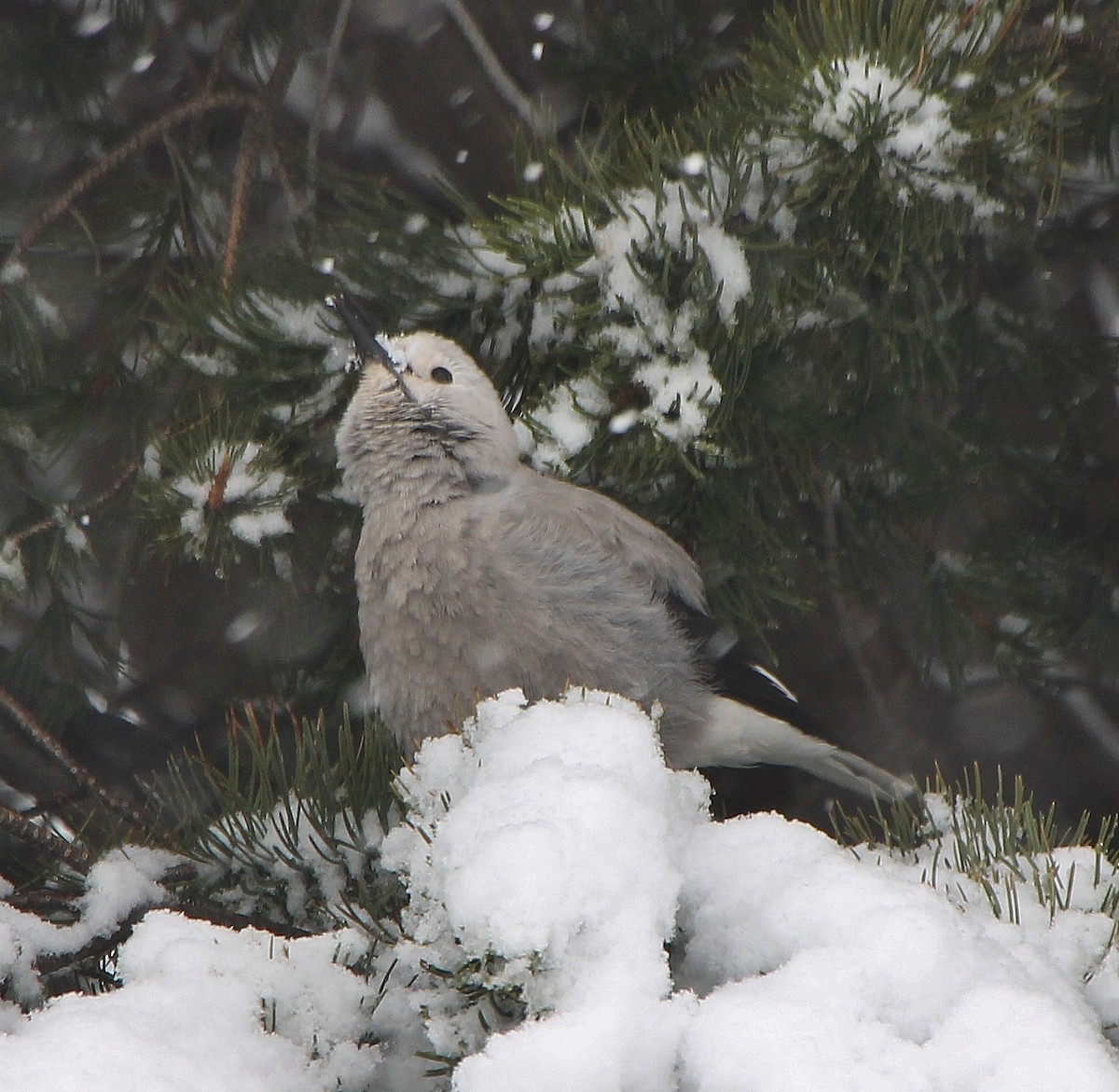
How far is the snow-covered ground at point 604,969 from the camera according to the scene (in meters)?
0.76

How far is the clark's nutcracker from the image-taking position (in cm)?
163

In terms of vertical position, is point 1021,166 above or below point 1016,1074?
above

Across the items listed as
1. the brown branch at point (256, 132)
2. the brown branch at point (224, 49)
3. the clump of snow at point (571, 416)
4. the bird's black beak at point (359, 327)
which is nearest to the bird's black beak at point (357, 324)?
the bird's black beak at point (359, 327)

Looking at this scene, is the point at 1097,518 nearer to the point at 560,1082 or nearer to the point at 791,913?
the point at 791,913

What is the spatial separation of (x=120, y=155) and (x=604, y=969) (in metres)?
1.38

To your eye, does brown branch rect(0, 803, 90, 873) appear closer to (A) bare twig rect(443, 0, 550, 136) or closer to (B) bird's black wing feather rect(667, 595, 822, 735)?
(B) bird's black wing feather rect(667, 595, 822, 735)

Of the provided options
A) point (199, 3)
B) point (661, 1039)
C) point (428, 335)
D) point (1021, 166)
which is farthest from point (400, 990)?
point (199, 3)

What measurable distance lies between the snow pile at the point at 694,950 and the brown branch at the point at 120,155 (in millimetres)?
1056

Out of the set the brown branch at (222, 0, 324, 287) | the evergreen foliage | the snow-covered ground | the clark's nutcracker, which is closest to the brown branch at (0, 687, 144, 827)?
the evergreen foliage

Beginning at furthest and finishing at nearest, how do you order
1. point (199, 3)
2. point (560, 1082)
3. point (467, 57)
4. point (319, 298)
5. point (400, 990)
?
point (467, 57) < point (199, 3) < point (319, 298) < point (400, 990) < point (560, 1082)

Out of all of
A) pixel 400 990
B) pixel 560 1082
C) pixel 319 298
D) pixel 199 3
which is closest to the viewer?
pixel 560 1082

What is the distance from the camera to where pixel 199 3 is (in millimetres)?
2180

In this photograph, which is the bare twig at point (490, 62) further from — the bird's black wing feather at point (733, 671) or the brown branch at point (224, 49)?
the bird's black wing feather at point (733, 671)

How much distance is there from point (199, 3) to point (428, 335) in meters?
0.99
